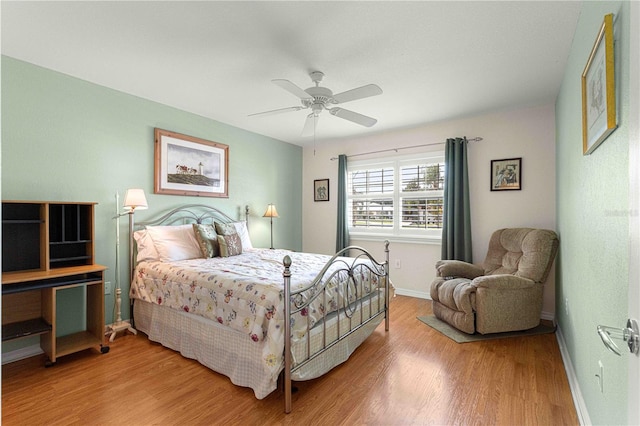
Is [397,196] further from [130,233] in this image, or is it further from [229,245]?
[130,233]

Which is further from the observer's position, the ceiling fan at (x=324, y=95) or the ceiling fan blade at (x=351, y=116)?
the ceiling fan blade at (x=351, y=116)

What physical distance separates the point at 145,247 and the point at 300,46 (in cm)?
247

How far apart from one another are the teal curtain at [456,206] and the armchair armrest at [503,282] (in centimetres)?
91

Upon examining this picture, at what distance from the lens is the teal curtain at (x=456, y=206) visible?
4.18m

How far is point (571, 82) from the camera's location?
2.56m

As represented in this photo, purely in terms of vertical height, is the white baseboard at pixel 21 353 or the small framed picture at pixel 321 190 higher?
the small framed picture at pixel 321 190

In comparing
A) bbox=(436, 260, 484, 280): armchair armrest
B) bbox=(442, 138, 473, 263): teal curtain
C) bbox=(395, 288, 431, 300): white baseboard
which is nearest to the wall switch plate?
bbox=(436, 260, 484, 280): armchair armrest

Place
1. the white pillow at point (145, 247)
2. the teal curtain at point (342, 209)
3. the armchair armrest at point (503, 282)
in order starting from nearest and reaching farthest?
the armchair armrest at point (503, 282) → the white pillow at point (145, 247) → the teal curtain at point (342, 209)

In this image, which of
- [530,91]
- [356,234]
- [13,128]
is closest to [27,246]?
[13,128]

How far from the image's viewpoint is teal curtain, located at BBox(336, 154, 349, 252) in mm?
5270

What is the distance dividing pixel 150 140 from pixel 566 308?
4421 millimetres

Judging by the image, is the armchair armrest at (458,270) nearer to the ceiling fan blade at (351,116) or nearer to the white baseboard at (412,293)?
the white baseboard at (412,293)

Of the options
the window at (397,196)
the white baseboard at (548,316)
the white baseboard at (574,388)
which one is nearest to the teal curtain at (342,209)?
the window at (397,196)

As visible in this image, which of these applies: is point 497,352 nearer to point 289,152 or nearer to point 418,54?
point 418,54
